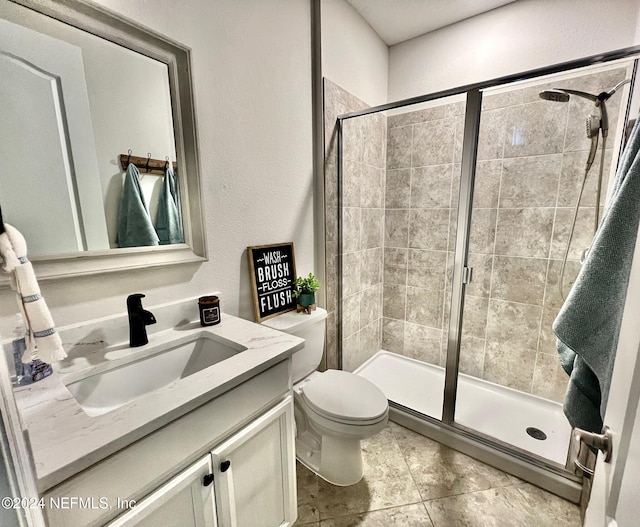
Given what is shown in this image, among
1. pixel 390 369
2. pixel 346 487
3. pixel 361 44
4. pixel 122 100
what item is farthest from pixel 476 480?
pixel 361 44

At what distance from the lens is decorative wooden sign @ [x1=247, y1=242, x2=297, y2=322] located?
147 cm

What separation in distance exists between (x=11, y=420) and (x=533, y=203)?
2396 mm

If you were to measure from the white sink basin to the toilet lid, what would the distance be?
527 mm

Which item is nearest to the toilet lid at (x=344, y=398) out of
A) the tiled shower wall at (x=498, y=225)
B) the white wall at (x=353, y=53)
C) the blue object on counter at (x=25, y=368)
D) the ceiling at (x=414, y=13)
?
the blue object on counter at (x=25, y=368)

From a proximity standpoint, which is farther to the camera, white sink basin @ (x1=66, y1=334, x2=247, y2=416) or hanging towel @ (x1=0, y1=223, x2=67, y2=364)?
white sink basin @ (x1=66, y1=334, x2=247, y2=416)

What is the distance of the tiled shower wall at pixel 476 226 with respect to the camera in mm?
1831

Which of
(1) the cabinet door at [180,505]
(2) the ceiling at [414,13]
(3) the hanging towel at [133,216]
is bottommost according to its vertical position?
(1) the cabinet door at [180,505]

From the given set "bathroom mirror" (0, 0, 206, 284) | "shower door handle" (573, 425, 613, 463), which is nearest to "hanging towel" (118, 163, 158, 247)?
"bathroom mirror" (0, 0, 206, 284)

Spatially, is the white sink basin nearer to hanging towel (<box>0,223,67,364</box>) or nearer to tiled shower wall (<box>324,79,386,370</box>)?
hanging towel (<box>0,223,67,364</box>)

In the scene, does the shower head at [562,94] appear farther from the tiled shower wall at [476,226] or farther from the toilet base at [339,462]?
the toilet base at [339,462]

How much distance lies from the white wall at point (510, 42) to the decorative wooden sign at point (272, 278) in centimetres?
166

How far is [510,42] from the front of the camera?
1888mm

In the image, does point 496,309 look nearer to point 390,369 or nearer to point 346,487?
point 390,369

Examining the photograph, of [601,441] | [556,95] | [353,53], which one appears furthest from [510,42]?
[601,441]
